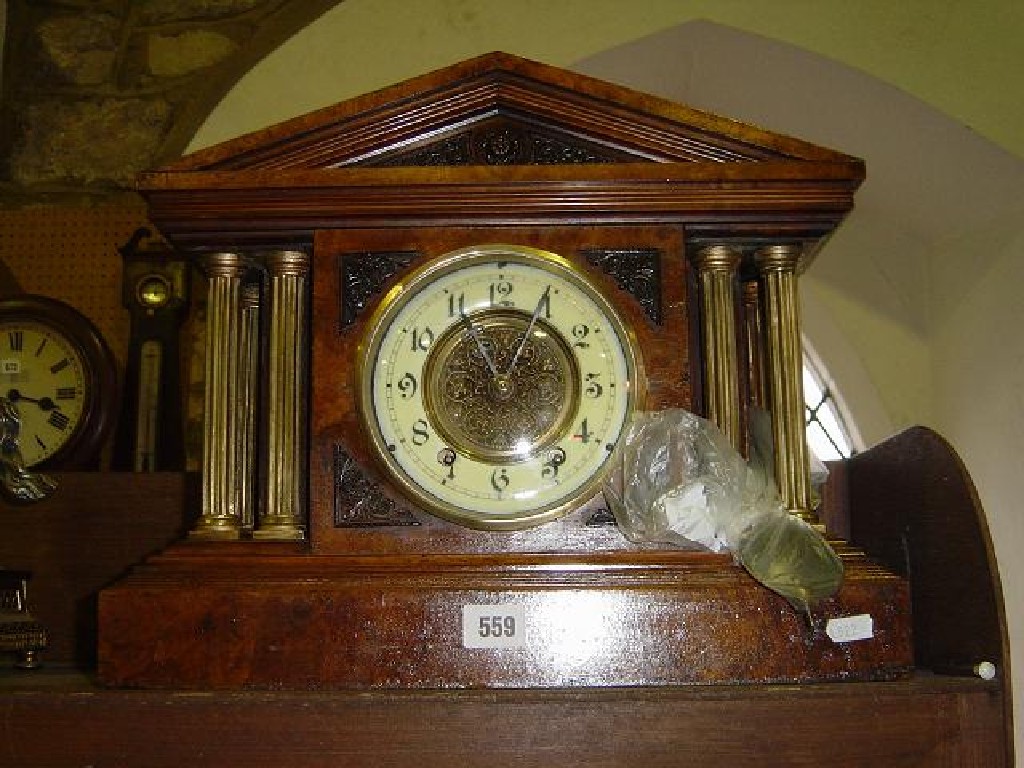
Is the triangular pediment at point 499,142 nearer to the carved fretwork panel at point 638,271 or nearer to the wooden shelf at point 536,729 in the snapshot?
the carved fretwork panel at point 638,271

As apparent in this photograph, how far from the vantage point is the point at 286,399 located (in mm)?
1326

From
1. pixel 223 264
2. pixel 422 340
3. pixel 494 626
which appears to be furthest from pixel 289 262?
pixel 494 626

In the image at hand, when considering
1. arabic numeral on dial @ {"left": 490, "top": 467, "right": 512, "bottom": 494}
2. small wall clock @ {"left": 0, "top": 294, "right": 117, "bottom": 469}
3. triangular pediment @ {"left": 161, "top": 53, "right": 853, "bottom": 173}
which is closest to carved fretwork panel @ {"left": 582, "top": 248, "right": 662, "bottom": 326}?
triangular pediment @ {"left": 161, "top": 53, "right": 853, "bottom": 173}

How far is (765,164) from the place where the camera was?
1.32m

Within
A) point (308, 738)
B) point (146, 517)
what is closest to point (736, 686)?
point (308, 738)

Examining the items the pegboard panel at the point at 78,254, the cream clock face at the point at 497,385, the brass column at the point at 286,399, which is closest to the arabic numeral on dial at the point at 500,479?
the cream clock face at the point at 497,385

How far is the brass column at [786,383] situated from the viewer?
4.27 feet

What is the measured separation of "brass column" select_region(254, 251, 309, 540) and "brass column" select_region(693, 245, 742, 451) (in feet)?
1.40

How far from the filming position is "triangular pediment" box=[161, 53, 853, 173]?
133cm

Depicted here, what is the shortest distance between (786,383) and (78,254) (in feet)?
3.78

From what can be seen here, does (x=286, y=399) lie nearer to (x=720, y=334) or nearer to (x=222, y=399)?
(x=222, y=399)

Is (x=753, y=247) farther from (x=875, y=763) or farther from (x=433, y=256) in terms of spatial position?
(x=875, y=763)

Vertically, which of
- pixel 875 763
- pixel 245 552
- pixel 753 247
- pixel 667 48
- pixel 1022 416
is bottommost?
pixel 875 763

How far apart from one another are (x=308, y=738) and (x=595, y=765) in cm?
26
